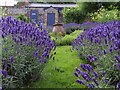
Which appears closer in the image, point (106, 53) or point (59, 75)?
point (106, 53)

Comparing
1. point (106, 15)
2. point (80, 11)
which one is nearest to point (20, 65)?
point (106, 15)

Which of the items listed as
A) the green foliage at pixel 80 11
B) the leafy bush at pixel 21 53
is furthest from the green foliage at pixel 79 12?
the leafy bush at pixel 21 53

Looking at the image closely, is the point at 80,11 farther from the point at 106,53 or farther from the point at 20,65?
the point at 20,65

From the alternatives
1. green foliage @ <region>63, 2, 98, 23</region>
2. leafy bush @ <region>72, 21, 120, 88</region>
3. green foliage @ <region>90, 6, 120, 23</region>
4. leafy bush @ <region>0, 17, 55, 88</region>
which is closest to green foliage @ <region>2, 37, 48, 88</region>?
leafy bush @ <region>0, 17, 55, 88</region>

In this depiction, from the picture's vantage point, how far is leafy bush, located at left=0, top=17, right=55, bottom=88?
6.30 ft

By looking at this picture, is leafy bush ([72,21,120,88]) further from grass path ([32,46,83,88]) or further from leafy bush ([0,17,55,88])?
leafy bush ([0,17,55,88])

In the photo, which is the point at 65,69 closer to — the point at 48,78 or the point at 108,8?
the point at 48,78

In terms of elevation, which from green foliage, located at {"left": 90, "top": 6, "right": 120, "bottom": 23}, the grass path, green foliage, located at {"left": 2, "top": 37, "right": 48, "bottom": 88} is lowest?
the grass path

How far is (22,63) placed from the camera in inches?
77.2

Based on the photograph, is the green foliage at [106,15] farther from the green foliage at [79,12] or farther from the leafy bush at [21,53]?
the leafy bush at [21,53]

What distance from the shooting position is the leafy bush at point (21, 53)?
1.92 meters

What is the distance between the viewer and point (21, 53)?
1999 millimetres

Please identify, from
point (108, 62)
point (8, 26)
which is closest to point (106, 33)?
point (108, 62)

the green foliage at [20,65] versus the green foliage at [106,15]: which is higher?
the green foliage at [106,15]
